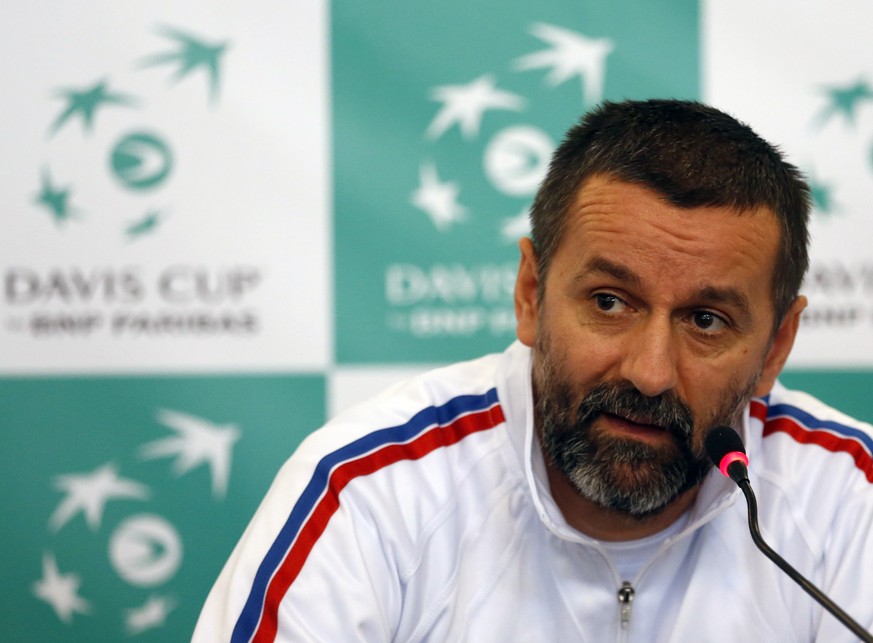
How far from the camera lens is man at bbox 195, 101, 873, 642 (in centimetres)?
136

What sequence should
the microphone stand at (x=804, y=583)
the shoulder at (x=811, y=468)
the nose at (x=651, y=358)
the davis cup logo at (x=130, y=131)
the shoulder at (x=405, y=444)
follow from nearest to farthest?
the microphone stand at (x=804, y=583) < the nose at (x=651, y=358) < the shoulder at (x=405, y=444) < the shoulder at (x=811, y=468) < the davis cup logo at (x=130, y=131)

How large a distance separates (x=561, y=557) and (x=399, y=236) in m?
0.99

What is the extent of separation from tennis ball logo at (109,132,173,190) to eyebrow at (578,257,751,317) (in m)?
1.20

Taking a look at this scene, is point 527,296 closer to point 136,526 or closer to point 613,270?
point 613,270

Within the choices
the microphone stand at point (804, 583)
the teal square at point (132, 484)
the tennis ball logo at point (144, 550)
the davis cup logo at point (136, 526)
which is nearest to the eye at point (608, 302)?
the microphone stand at point (804, 583)

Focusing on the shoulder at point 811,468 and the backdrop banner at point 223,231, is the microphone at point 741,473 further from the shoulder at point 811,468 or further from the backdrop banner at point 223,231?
the backdrop banner at point 223,231

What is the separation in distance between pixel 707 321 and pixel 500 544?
440 mm

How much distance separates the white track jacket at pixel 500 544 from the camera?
1.36 m

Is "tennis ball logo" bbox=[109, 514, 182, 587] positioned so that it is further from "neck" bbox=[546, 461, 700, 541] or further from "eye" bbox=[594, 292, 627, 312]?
"eye" bbox=[594, 292, 627, 312]

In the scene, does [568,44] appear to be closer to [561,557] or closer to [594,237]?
[594,237]

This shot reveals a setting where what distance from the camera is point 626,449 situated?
1368 millimetres

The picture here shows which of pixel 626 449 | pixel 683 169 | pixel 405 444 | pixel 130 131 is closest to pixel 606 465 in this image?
pixel 626 449

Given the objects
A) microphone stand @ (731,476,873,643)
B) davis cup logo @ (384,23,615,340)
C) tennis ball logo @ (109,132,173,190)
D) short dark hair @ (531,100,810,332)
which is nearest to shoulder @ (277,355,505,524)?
short dark hair @ (531,100,810,332)

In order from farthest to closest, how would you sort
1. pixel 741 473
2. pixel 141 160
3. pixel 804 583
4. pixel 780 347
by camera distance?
pixel 141 160 < pixel 780 347 < pixel 741 473 < pixel 804 583
